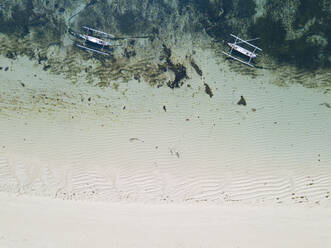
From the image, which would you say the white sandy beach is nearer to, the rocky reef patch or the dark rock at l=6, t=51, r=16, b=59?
the dark rock at l=6, t=51, r=16, b=59

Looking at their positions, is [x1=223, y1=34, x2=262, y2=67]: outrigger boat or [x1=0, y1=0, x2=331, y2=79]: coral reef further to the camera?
[x1=0, y1=0, x2=331, y2=79]: coral reef

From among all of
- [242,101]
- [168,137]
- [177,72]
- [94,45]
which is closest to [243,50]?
[242,101]

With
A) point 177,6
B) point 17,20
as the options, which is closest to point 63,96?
point 17,20

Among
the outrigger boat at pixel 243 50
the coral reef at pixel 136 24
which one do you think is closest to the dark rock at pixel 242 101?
the outrigger boat at pixel 243 50

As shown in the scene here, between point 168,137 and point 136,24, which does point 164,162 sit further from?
point 136,24

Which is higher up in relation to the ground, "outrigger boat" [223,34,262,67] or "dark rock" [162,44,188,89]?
"outrigger boat" [223,34,262,67]

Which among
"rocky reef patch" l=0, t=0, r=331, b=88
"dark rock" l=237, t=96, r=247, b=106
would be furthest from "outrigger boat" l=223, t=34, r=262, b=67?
"dark rock" l=237, t=96, r=247, b=106

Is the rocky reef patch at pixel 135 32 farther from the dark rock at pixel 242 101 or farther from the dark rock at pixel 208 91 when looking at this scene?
the dark rock at pixel 242 101

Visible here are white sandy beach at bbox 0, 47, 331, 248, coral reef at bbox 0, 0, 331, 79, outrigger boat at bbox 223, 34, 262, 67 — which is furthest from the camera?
coral reef at bbox 0, 0, 331, 79
